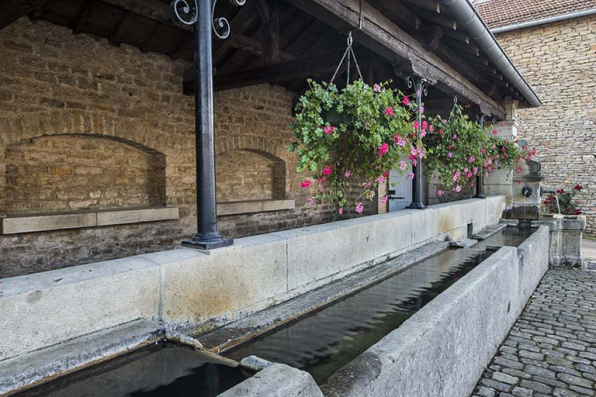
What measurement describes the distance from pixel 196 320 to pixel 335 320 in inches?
29.8

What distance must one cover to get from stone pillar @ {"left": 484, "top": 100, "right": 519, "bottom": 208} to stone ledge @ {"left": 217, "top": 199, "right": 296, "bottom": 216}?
3.93 metres

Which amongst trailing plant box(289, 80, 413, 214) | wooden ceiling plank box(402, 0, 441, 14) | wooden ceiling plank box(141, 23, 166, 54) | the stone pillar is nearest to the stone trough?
trailing plant box(289, 80, 413, 214)

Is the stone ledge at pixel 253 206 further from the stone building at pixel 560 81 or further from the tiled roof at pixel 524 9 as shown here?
the tiled roof at pixel 524 9

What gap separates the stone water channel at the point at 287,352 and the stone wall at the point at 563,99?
10223 mm

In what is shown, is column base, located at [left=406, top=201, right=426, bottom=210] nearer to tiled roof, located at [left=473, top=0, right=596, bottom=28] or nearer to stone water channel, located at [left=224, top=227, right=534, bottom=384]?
stone water channel, located at [left=224, top=227, right=534, bottom=384]

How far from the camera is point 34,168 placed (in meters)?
4.14

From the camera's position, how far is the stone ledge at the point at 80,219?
3.78 m

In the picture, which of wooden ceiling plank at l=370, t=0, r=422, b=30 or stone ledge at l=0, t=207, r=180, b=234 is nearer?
wooden ceiling plank at l=370, t=0, r=422, b=30

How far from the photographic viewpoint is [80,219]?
13.9 feet

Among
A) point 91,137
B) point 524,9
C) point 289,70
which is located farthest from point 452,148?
point 524,9

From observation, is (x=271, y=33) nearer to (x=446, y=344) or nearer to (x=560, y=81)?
(x=446, y=344)

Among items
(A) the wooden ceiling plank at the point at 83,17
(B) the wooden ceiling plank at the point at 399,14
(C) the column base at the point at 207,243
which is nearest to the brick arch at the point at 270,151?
(A) the wooden ceiling plank at the point at 83,17

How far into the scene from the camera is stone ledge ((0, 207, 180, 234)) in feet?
12.4

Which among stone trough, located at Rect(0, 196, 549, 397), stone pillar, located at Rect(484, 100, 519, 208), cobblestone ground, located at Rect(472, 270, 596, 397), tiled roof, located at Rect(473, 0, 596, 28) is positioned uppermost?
tiled roof, located at Rect(473, 0, 596, 28)
